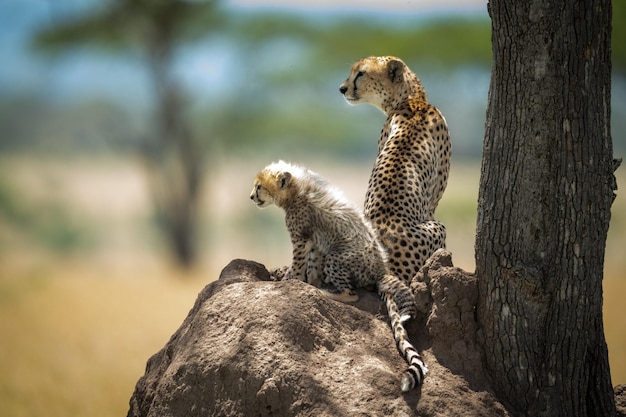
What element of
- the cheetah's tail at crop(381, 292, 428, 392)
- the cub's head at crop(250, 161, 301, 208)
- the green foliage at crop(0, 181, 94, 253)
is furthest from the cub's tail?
the green foliage at crop(0, 181, 94, 253)

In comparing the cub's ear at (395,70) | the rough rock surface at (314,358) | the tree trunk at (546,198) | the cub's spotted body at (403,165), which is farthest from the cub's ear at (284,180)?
the tree trunk at (546,198)

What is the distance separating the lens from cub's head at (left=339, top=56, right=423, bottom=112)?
12.4ft

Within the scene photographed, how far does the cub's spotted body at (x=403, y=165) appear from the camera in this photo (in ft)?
10.9

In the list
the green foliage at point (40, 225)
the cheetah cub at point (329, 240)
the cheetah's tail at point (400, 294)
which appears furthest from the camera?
the green foliage at point (40, 225)

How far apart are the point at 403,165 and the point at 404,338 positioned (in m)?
0.91

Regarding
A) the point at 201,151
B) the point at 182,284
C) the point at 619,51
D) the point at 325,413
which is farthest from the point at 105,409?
the point at 619,51

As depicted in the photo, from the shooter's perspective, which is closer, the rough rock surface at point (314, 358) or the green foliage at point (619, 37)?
the rough rock surface at point (314, 358)

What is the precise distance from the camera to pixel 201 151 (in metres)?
11.6

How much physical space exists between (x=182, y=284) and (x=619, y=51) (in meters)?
5.89

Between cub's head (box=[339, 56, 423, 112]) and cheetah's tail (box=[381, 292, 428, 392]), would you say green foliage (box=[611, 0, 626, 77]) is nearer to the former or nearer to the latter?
cub's head (box=[339, 56, 423, 112])

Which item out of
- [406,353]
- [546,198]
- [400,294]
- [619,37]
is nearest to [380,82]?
[400,294]

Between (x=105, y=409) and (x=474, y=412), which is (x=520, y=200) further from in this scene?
(x=105, y=409)

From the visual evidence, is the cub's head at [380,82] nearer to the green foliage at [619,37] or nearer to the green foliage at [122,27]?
the green foliage at [619,37]

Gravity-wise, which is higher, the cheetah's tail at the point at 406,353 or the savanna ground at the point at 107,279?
the savanna ground at the point at 107,279
